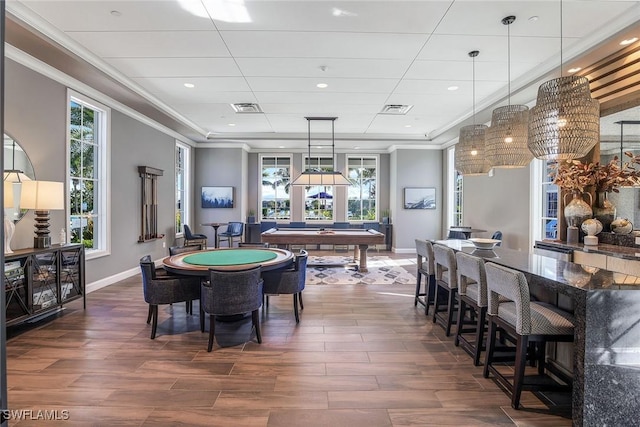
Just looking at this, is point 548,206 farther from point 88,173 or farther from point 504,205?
point 88,173

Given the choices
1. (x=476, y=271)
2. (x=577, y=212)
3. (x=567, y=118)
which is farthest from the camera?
(x=577, y=212)

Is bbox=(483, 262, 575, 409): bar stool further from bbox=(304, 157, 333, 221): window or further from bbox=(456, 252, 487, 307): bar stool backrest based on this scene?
bbox=(304, 157, 333, 221): window

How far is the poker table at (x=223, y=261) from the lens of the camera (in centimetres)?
350

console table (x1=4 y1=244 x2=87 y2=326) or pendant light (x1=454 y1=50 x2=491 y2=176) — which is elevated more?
pendant light (x1=454 y1=50 x2=491 y2=176)

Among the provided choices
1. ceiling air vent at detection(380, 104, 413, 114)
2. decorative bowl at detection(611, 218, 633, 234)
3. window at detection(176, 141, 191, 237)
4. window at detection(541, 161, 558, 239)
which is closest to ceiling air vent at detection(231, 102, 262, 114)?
ceiling air vent at detection(380, 104, 413, 114)

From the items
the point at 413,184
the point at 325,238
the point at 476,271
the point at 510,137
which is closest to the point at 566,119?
the point at 510,137

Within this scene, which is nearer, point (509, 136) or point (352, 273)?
point (509, 136)

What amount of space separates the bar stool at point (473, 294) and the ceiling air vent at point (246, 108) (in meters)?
4.62

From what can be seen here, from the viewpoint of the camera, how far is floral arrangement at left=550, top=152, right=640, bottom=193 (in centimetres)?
366

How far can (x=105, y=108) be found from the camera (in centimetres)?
548

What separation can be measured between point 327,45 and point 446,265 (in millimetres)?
2760

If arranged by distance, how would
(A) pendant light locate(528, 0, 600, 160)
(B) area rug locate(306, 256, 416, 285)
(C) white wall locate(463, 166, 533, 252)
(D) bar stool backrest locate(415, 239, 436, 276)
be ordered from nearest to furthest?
(A) pendant light locate(528, 0, 600, 160) → (D) bar stool backrest locate(415, 239, 436, 276) → (C) white wall locate(463, 166, 533, 252) → (B) area rug locate(306, 256, 416, 285)

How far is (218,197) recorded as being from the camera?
30.9 feet

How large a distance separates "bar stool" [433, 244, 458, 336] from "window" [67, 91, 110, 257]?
4915 mm
